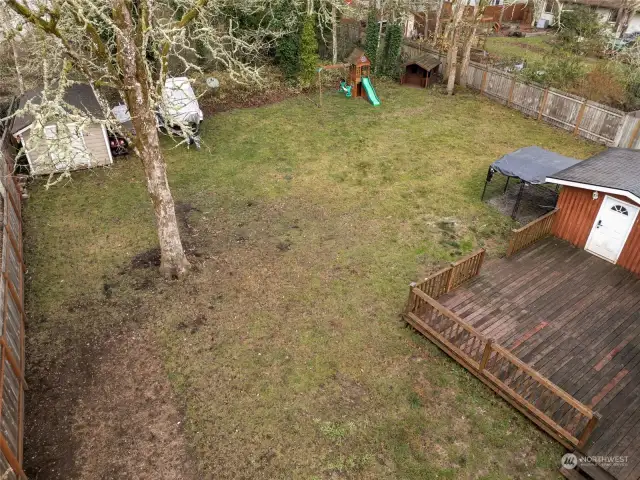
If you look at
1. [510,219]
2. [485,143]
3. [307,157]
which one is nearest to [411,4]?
[485,143]

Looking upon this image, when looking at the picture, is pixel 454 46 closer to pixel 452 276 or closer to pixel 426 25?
pixel 426 25

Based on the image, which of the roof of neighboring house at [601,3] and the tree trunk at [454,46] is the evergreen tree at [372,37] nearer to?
the tree trunk at [454,46]

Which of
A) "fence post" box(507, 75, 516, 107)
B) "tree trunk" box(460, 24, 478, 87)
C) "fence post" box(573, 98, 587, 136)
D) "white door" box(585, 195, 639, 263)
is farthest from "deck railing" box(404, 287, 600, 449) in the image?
"tree trunk" box(460, 24, 478, 87)

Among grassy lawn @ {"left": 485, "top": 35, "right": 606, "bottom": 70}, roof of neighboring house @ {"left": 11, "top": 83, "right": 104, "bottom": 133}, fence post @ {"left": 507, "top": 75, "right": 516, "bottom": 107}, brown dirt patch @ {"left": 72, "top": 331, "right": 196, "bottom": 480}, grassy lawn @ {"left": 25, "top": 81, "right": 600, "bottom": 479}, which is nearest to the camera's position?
brown dirt patch @ {"left": 72, "top": 331, "right": 196, "bottom": 480}

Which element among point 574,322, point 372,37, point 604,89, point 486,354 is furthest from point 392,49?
point 486,354

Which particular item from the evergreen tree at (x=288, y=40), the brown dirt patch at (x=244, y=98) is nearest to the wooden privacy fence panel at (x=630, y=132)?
the brown dirt patch at (x=244, y=98)

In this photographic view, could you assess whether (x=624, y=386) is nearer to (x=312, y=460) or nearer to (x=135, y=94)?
(x=312, y=460)

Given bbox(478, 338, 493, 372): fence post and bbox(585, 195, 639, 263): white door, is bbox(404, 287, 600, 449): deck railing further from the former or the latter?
bbox(585, 195, 639, 263): white door
